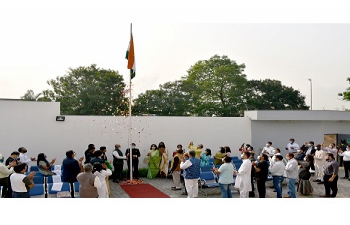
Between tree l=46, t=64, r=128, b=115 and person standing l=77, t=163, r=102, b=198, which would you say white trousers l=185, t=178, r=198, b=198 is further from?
tree l=46, t=64, r=128, b=115

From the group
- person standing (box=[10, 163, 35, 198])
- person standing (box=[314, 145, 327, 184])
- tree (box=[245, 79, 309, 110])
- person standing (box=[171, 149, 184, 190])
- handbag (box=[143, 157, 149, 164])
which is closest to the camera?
person standing (box=[10, 163, 35, 198])

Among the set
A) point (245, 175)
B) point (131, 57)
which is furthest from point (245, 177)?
point (131, 57)

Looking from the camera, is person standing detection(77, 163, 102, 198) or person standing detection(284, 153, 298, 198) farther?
person standing detection(284, 153, 298, 198)

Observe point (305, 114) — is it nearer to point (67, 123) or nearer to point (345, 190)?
point (345, 190)

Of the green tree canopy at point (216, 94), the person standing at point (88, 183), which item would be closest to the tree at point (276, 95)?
the green tree canopy at point (216, 94)

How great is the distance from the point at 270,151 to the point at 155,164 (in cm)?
490

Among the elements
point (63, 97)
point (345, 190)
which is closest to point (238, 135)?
point (345, 190)

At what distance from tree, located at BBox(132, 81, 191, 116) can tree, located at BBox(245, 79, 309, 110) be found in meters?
10.8

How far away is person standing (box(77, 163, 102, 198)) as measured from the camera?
7.52 meters

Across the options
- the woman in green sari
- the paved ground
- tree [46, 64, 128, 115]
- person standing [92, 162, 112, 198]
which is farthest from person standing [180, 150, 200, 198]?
tree [46, 64, 128, 115]

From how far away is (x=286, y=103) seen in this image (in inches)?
1807

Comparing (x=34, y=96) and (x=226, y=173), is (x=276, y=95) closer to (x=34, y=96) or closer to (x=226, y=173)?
(x=34, y=96)

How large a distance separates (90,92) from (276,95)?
23.3 meters

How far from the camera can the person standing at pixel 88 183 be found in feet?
24.7
